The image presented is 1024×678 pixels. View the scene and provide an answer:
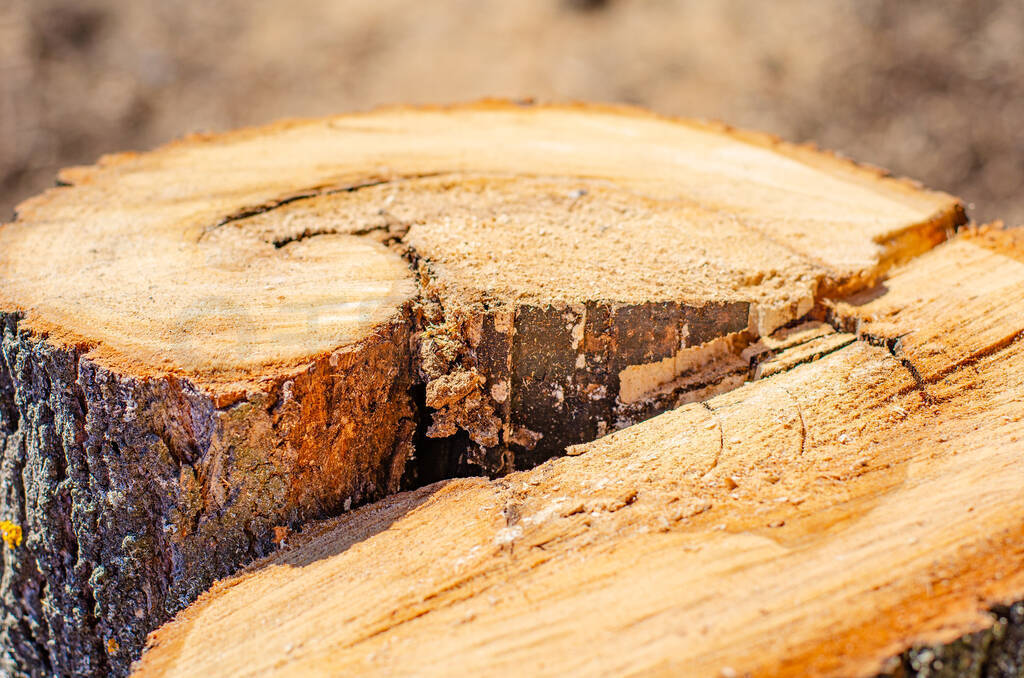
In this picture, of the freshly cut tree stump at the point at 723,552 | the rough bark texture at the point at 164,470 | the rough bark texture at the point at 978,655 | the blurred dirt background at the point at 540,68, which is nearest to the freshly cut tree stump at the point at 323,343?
the rough bark texture at the point at 164,470

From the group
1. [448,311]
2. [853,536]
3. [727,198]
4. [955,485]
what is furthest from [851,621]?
[727,198]

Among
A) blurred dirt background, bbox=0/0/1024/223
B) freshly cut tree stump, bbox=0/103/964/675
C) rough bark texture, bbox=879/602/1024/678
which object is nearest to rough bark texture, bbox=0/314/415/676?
freshly cut tree stump, bbox=0/103/964/675

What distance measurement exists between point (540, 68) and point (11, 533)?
411 centimetres

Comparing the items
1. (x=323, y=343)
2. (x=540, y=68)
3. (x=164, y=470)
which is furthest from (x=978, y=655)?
(x=540, y=68)

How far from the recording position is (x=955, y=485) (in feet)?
3.54

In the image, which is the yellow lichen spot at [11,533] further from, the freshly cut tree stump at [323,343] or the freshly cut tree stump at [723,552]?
the freshly cut tree stump at [723,552]

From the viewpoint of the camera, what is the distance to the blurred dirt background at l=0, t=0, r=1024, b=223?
414 centimetres

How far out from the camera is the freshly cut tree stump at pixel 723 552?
94 cm

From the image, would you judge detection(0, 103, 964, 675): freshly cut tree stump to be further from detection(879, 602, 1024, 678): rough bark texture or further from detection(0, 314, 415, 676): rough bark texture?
detection(879, 602, 1024, 678): rough bark texture

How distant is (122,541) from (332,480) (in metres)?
0.37

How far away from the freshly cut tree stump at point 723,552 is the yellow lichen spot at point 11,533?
0.57 meters

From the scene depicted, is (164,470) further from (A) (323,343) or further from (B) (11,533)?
(B) (11,533)

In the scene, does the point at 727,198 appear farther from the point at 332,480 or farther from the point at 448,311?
the point at 332,480

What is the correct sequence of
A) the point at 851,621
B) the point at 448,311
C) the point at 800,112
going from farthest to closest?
the point at 800,112
the point at 448,311
the point at 851,621
